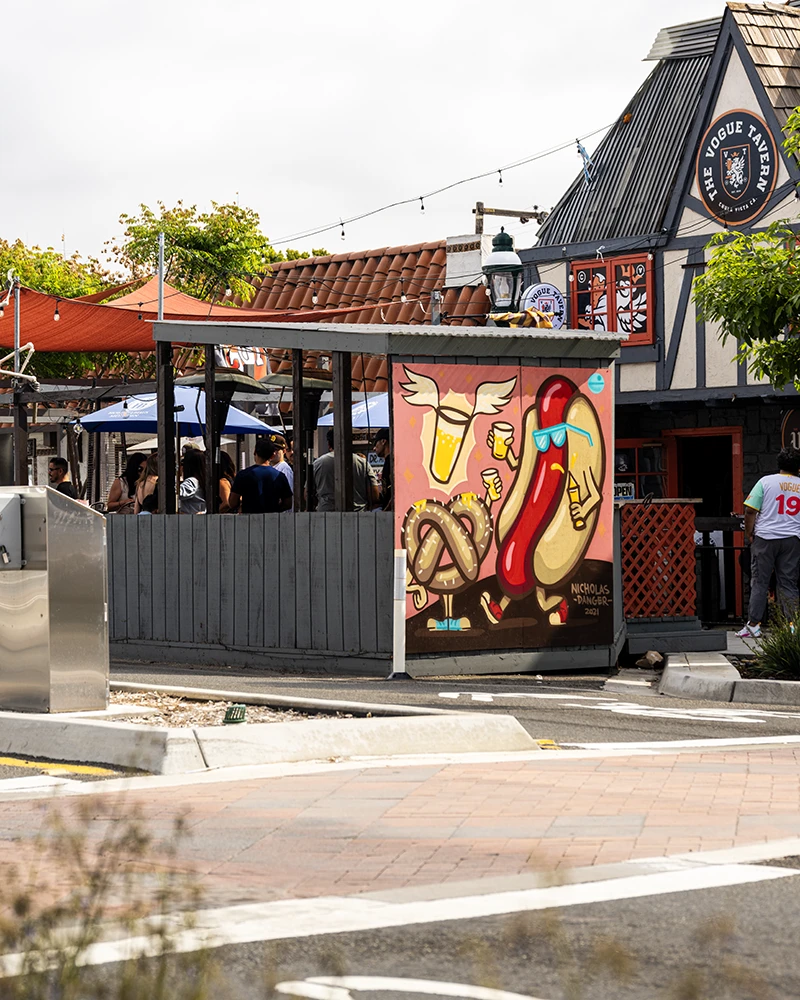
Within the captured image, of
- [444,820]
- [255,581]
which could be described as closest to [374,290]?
[255,581]

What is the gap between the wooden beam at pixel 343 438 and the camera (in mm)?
13188

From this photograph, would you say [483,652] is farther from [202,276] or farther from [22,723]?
[202,276]

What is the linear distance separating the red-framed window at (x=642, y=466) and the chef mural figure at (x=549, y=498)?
34.2ft

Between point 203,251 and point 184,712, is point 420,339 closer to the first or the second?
point 184,712

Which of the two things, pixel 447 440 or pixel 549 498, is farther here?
pixel 549 498

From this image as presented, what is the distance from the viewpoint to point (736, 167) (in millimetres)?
22688

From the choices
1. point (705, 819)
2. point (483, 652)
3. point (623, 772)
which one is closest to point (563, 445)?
point (483, 652)

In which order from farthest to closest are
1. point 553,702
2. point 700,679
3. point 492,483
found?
point 492,483 < point 700,679 < point 553,702

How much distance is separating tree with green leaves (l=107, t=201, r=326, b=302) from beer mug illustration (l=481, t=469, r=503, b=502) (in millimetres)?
19902

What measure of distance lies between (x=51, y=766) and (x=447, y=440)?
5899 mm

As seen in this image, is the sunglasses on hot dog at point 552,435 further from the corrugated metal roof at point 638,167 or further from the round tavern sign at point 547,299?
the round tavern sign at point 547,299

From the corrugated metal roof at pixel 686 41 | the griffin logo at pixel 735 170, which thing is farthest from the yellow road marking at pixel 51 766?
the corrugated metal roof at pixel 686 41

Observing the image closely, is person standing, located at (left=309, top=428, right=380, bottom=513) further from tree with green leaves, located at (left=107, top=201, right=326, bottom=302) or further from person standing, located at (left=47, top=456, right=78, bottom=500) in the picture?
tree with green leaves, located at (left=107, top=201, right=326, bottom=302)

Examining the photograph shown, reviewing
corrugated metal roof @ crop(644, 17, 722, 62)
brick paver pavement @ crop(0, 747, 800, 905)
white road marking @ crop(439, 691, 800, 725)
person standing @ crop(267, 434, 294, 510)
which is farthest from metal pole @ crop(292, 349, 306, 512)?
corrugated metal roof @ crop(644, 17, 722, 62)
